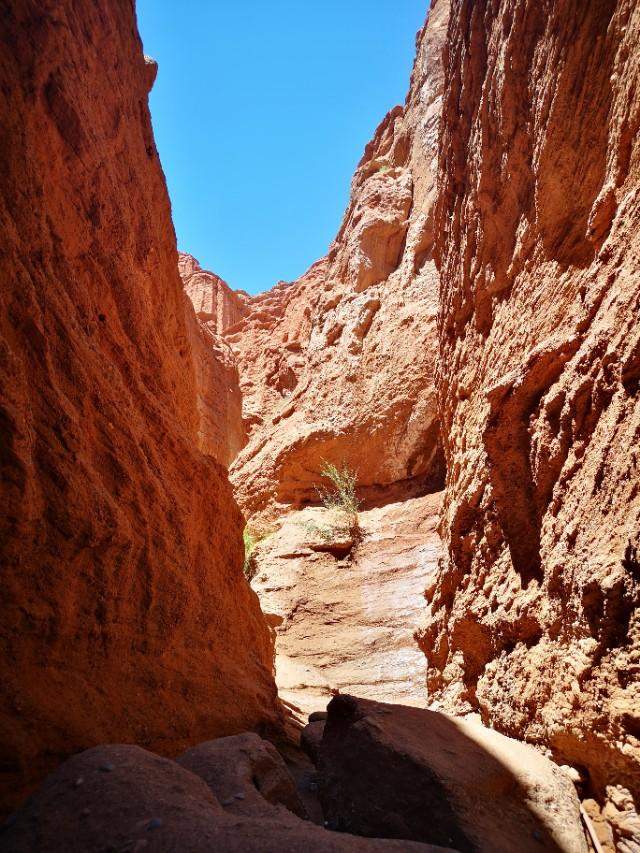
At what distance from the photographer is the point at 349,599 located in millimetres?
9523

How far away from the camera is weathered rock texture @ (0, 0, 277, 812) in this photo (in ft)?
7.83

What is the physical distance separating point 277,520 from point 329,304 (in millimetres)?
7968

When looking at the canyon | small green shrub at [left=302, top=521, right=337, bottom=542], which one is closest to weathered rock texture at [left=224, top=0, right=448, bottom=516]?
small green shrub at [left=302, top=521, right=337, bottom=542]

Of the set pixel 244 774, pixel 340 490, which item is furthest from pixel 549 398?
pixel 340 490

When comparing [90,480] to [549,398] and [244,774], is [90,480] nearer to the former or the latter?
[244,774]

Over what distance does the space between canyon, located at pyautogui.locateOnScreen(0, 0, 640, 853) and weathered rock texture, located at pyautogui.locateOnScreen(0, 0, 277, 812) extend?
2 cm

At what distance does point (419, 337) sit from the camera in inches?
506

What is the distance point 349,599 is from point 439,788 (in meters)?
7.26

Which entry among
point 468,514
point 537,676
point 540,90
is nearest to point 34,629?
point 537,676

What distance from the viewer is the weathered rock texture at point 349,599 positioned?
24.2 feet

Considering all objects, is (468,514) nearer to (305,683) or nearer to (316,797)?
(316,797)

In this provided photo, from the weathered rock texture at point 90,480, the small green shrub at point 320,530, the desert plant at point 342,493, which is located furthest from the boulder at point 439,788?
the desert plant at point 342,493

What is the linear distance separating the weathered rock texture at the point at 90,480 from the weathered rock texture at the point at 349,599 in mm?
3031

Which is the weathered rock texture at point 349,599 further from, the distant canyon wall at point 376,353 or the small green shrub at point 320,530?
the distant canyon wall at point 376,353
